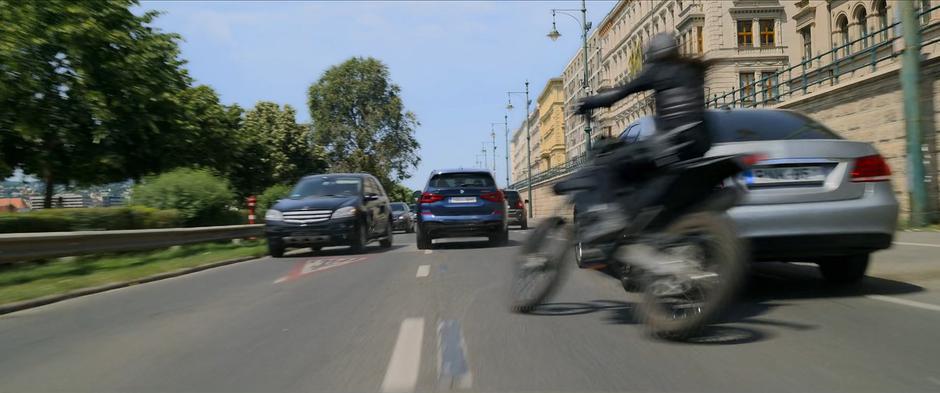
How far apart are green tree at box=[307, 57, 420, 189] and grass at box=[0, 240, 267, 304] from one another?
52.6m

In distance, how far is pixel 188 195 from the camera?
64.5 ft

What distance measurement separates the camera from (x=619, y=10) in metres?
78.0

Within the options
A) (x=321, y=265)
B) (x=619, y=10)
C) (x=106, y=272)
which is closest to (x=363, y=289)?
(x=321, y=265)

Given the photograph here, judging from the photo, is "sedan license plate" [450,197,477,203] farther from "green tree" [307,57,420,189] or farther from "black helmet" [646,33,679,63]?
"green tree" [307,57,420,189]

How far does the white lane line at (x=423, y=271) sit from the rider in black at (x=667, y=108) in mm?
4981

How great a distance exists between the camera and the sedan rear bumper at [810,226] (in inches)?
227

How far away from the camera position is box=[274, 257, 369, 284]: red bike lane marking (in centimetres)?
1021

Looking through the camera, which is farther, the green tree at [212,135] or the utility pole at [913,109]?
the green tree at [212,135]

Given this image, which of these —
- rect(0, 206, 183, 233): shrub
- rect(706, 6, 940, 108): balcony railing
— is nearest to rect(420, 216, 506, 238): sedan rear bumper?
rect(706, 6, 940, 108): balcony railing

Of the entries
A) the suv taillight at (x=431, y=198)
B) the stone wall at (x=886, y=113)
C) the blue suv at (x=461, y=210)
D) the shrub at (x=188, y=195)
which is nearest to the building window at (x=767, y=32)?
Answer: the stone wall at (x=886, y=113)

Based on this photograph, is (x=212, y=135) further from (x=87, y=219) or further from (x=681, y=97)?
(x=681, y=97)

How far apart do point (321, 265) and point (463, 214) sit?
393 cm

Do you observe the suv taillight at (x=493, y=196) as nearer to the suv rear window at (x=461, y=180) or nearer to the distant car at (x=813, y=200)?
the suv rear window at (x=461, y=180)

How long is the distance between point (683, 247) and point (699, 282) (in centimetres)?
23
